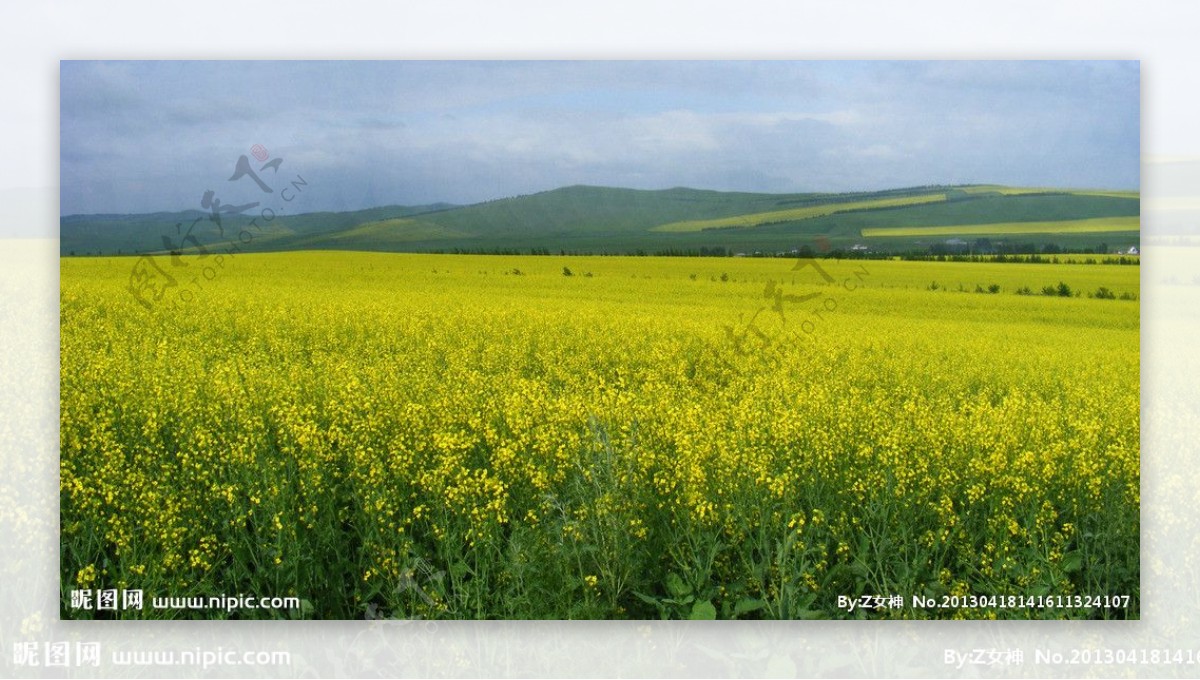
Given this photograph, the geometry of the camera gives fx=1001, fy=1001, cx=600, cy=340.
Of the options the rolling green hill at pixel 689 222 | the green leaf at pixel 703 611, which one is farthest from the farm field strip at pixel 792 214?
the green leaf at pixel 703 611

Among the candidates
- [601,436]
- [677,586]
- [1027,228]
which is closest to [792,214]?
[1027,228]

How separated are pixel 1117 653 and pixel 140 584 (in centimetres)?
459

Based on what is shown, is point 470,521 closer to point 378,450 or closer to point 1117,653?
point 378,450

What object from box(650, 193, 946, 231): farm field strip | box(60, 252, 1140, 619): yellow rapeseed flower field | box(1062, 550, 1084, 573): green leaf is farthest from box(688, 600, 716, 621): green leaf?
box(650, 193, 946, 231): farm field strip

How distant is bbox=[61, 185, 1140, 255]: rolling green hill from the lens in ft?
15.9

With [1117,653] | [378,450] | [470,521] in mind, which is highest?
A: [378,450]

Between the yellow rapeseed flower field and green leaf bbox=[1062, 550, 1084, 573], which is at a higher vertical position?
the yellow rapeseed flower field

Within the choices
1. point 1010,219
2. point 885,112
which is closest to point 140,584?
point 885,112

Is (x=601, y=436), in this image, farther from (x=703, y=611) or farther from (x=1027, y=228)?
(x=1027, y=228)

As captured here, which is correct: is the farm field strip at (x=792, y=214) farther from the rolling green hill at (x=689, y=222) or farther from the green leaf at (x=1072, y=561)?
the green leaf at (x=1072, y=561)

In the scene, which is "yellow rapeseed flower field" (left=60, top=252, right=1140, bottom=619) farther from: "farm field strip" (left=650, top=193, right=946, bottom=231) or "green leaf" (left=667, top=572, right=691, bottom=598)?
"farm field strip" (left=650, top=193, right=946, bottom=231)

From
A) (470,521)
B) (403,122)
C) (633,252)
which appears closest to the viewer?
(470,521)

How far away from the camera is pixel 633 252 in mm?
5195

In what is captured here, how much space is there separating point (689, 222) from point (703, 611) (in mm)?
1884
